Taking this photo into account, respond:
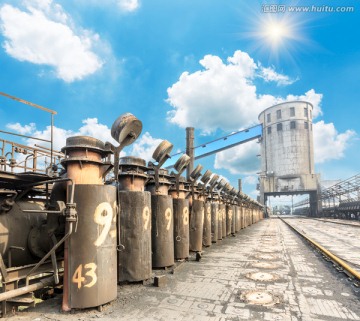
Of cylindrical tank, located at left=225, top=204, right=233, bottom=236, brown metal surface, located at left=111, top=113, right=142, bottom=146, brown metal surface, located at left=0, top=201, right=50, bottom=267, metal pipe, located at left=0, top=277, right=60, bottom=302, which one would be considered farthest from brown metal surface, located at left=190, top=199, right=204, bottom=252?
cylindrical tank, located at left=225, top=204, right=233, bottom=236

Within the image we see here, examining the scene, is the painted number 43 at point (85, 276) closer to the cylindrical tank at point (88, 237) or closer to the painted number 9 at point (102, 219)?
the cylindrical tank at point (88, 237)

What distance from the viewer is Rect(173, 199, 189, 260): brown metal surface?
978 centimetres

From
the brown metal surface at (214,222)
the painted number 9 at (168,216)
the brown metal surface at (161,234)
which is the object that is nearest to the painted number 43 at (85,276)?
the brown metal surface at (161,234)

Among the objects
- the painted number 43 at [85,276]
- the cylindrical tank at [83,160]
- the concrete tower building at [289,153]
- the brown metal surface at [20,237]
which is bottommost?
the painted number 43 at [85,276]

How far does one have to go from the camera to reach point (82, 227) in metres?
5.07

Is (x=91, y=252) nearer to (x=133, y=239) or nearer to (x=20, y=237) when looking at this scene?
(x=133, y=239)

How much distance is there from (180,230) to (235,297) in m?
4.20

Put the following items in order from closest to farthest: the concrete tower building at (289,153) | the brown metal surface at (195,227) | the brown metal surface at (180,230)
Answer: the brown metal surface at (180,230), the brown metal surface at (195,227), the concrete tower building at (289,153)

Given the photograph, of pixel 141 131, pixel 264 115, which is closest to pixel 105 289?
pixel 141 131

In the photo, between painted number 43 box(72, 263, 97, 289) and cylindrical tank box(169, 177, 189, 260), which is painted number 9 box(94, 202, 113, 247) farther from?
cylindrical tank box(169, 177, 189, 260)

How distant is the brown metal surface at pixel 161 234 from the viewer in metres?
8.38

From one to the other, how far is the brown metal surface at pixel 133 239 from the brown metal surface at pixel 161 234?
1.41 metres

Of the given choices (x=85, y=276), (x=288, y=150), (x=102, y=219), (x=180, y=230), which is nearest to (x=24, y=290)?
(x=85, y=276)

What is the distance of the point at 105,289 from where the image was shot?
518 cm
